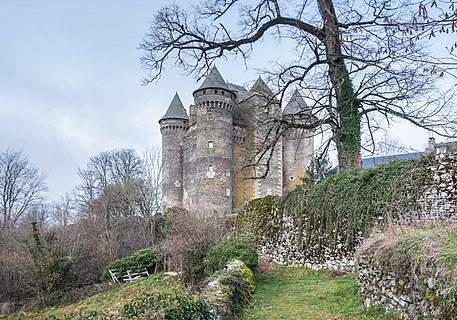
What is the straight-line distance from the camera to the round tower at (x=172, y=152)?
33.7 meters

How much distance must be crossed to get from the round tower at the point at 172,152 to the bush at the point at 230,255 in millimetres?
22209

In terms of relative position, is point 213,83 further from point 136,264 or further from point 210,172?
point 136,264

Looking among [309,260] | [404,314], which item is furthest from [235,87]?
[404,314]

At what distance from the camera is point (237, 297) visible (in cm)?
725

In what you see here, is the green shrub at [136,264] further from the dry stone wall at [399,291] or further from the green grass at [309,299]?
the dry stone wall at [399,291]

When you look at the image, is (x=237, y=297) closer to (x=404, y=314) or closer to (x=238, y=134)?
(x=404, y=314)

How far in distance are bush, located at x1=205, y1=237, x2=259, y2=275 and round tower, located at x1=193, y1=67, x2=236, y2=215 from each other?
1826 cm

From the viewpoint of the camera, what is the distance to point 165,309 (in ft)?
14.1

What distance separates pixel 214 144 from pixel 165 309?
26.5 m

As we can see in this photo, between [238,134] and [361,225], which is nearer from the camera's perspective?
[361,225]

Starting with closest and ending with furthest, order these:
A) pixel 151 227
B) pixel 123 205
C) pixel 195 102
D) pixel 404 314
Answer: pixel 404 314, pixel 151 227, pixel 123 205, pixel 195 102

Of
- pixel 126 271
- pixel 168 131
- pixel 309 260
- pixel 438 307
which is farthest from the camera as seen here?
pixel 168 131

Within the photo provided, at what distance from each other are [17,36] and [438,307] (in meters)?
8.65

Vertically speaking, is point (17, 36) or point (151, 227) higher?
point (17, 36)
